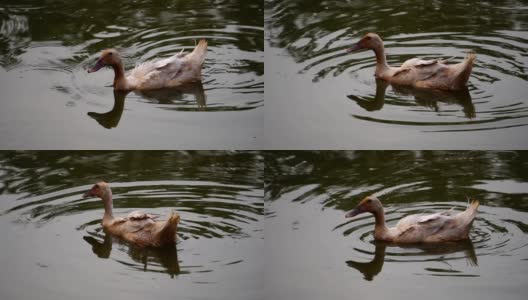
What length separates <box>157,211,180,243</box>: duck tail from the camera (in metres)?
7.86

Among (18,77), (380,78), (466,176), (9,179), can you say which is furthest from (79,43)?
(466,176)

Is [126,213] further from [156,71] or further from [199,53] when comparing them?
[199,53]

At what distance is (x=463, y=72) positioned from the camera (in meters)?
8.66

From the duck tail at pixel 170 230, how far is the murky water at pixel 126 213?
0.07 meters

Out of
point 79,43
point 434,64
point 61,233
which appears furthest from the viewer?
point 79,43

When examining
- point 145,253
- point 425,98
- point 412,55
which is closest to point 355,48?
point 412,55

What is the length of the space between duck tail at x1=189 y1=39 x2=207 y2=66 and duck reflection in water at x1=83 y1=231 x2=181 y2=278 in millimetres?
1463

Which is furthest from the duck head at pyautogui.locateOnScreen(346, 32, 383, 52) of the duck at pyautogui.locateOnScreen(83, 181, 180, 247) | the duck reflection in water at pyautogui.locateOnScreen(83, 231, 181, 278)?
the duck reflection in water at pyautogui.locateOnScreen(83, 231, 181, 278)

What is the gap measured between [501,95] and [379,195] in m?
1.07

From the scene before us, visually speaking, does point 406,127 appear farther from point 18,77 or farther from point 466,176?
point 18,77

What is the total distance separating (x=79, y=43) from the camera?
955 cm

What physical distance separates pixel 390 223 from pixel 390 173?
443mm

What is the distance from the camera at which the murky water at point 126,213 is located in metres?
7.54

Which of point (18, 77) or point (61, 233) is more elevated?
point (18, 77)
